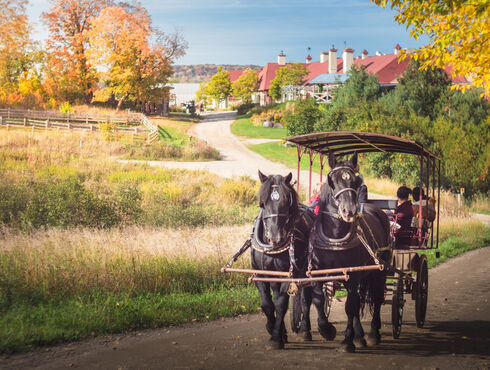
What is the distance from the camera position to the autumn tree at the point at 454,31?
11938mm

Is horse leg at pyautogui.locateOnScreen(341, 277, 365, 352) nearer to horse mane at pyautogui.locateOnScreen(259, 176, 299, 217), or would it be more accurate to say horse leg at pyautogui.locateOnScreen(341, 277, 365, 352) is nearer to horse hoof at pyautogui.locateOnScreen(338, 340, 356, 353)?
horse hoof at pyautogui.locateOnScreen(338, 340, 356, 353)

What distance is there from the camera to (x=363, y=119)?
36.2m

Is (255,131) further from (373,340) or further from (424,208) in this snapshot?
(373,340)

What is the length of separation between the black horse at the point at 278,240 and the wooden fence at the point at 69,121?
33.5m

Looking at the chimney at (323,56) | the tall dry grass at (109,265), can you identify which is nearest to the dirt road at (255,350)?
the tall dry grass at (109,265)

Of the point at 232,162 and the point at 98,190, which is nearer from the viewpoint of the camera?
the point at 98,190

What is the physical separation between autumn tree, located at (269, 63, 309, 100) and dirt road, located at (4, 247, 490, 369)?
79174 millimetres

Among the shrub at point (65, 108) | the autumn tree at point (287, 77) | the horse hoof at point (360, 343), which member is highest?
the autumn tree at point (287, 77)

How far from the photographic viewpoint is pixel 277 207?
664 cm

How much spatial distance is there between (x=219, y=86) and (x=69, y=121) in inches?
2316

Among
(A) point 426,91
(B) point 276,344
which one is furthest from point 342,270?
(A) point 426,91

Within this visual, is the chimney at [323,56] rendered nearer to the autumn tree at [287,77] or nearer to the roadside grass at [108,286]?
the autumn tree at [287,77]

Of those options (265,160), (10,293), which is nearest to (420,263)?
(10,293)

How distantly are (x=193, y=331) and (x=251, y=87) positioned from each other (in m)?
95.8
